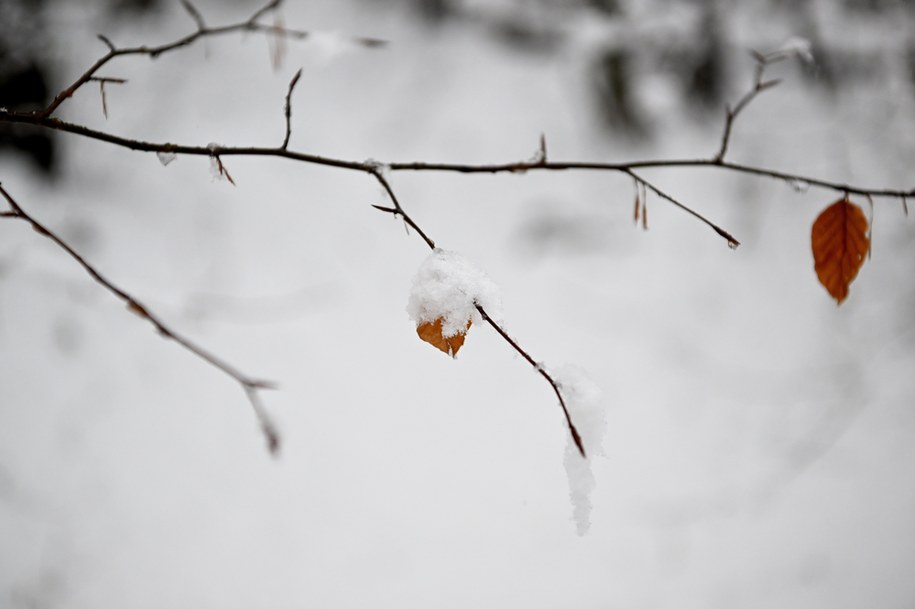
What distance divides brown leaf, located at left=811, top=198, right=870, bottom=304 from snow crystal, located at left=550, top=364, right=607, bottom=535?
334 millimetres

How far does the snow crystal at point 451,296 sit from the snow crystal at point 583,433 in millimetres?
132

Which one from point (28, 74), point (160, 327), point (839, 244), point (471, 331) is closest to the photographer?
Result: point (160, 327)

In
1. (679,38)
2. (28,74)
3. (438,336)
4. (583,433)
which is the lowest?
(583,433)

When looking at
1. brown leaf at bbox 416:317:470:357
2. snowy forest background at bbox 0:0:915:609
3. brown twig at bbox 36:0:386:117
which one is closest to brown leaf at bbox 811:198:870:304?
brown leaf at bbox 416:317:470:357

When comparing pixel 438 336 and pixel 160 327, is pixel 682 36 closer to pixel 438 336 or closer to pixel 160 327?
pixel 438 336

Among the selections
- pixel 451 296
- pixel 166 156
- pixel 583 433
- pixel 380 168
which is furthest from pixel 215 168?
pixel 583 433

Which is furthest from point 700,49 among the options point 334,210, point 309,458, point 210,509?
point 210,509

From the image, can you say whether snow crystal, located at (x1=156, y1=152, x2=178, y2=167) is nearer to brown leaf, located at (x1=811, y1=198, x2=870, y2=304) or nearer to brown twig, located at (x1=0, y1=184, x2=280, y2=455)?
brown twig, located at (x1=0, y1=184, x2=280, y2=455)

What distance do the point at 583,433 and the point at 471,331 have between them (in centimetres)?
215

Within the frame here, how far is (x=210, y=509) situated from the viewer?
6.70 feet

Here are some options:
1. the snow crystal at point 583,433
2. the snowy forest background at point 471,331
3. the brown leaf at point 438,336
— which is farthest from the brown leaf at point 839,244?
the snowy forest background at point 471,331

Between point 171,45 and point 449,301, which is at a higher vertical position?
point 171,45

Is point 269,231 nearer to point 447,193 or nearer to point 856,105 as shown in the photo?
point 447,193

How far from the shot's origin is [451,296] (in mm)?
588
